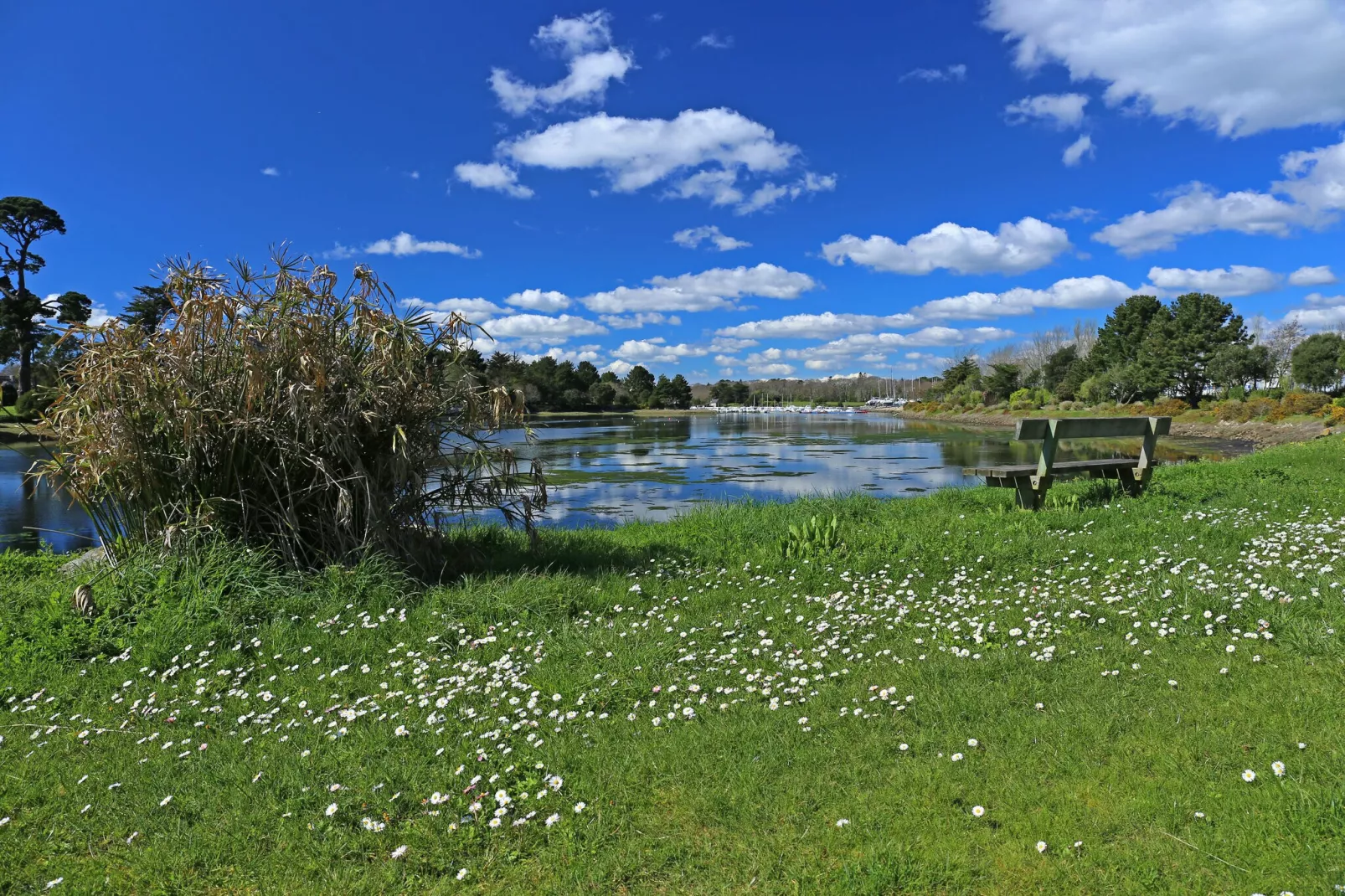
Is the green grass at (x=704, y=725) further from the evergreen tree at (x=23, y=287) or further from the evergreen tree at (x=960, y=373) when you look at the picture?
the evergreen tree at (x=960, y=373)

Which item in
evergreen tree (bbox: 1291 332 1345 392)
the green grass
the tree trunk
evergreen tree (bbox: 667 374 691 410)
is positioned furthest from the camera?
evergreen tree (bbox: 667 374 691 410)

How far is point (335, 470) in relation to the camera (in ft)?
19.7

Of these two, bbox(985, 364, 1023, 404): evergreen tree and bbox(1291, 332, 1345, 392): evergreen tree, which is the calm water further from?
bbox(985, 364, 1023, 404): evergreen tree

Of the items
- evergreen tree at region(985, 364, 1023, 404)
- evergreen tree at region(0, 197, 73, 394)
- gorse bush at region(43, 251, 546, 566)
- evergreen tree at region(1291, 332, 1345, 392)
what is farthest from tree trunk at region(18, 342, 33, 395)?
evergreen tree at region(985, 364, 1023, 404)

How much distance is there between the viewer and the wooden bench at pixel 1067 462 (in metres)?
8.76

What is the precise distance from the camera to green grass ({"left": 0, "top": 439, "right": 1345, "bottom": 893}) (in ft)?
8.52

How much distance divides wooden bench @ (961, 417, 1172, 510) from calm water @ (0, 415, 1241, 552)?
4.24 meters

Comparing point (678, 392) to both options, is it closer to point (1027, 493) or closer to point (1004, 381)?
point (1004, 381)

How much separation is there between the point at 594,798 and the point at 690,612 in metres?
2.49

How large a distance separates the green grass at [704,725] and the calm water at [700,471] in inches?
127

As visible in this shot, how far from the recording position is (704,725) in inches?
142

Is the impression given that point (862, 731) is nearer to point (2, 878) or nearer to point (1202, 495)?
point (2, 878)

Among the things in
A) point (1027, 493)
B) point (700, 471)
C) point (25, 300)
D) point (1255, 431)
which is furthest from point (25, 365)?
point (1255, 431)

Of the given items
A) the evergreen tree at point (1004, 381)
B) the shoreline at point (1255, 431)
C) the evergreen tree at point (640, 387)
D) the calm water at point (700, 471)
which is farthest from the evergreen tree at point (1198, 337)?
the evergreen tree at point (640, 387)
